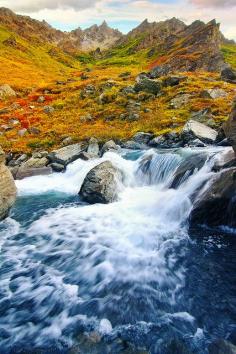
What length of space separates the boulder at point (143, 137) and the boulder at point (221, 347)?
29320 millimetres

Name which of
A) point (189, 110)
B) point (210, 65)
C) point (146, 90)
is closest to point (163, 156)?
point (189, 110)

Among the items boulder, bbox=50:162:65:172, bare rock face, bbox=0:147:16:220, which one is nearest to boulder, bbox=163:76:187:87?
boulder, bbox=50:162:65:172

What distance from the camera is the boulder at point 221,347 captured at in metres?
10.7

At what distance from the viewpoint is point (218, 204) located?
65.4 feet

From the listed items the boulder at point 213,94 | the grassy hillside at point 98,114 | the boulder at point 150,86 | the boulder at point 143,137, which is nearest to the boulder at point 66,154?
the grassy hillside at point 98,114

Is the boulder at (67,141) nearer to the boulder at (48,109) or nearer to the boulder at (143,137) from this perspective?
the boulder at (143,137)

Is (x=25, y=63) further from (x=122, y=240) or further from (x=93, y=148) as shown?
(x=122, y=240)

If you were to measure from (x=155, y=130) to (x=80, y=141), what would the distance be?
8476 millimetres

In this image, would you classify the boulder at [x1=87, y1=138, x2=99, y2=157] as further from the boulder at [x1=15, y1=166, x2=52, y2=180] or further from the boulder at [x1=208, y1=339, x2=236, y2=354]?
the boulder at [x1=208, y1=339, x2=236, y2=354]

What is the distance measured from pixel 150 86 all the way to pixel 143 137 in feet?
72.2

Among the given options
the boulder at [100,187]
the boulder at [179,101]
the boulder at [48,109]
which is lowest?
the boulder at [100,187]

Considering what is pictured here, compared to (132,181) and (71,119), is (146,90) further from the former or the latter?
(132,181)

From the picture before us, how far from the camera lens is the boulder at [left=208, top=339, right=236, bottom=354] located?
10.7 meters

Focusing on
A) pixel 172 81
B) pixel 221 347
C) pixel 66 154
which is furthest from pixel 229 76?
pixel 221 347
